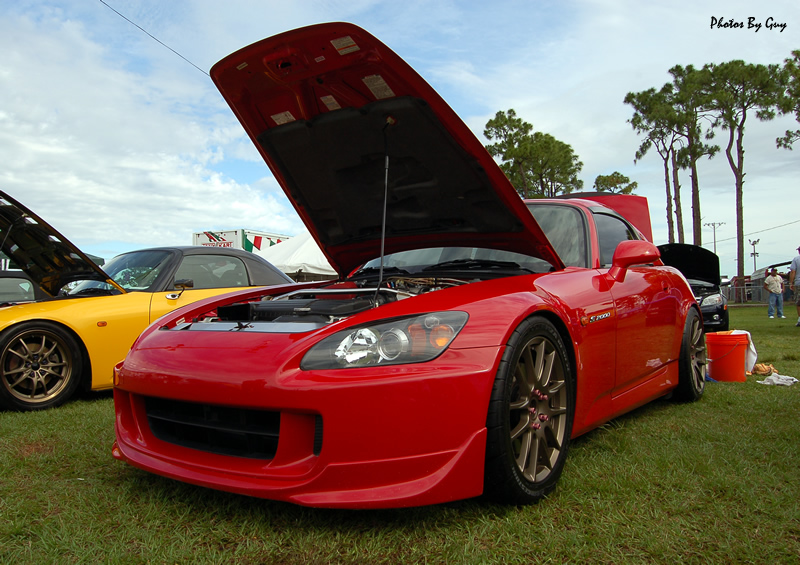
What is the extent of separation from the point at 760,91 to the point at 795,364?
26354 millimetres

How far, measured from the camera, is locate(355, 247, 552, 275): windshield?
2.95 m

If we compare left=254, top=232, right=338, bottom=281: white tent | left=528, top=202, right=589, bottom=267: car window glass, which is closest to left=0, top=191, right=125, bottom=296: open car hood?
left=528, top=202, right=589, bottom=267: car window glass

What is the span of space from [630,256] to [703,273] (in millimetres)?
5265

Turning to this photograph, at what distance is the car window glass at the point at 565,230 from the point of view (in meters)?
3.11

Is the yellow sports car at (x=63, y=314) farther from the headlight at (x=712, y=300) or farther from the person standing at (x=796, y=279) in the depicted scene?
the person standing at (x=796, y=279)

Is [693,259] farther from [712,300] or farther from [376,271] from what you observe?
[376,271]

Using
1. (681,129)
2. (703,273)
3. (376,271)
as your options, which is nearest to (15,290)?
(376,271)

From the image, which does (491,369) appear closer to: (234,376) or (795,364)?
(234,376)

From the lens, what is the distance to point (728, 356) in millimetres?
4828

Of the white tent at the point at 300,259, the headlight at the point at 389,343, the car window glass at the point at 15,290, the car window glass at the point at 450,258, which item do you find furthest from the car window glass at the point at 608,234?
the white tent at the point at 300,259

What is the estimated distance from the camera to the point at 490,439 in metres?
1.93

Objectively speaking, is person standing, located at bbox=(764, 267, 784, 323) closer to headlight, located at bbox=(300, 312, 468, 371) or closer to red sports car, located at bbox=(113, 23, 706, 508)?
red sports car, located at bbox=(113, 23, 706, 508)

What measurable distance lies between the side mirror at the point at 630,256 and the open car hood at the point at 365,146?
38 centimetres

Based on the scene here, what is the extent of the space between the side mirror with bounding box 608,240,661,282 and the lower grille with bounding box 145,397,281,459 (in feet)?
6.41
